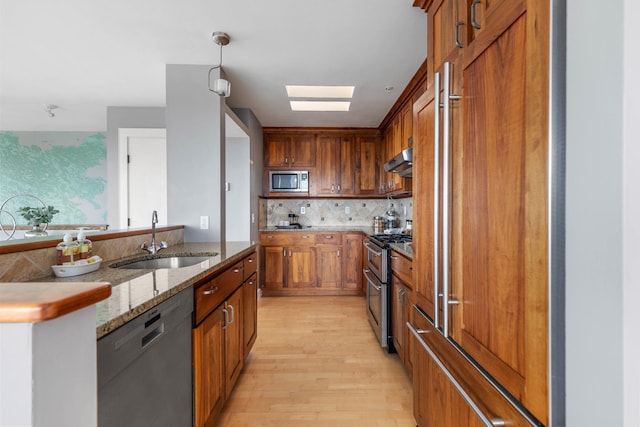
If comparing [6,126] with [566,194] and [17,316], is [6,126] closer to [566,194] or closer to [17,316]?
[17,316]

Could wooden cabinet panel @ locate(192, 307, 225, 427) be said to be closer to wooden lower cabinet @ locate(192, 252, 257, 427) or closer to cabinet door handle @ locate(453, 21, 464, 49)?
wooden lower cabinet @ locate(192, 252, 257, 427)

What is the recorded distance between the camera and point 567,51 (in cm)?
59

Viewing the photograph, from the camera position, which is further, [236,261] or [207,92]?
[207,92]

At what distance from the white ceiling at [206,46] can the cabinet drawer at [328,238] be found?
1.68m

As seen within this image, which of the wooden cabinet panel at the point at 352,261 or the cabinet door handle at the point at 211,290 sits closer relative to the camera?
the cabinet door handle at the point at 211,290

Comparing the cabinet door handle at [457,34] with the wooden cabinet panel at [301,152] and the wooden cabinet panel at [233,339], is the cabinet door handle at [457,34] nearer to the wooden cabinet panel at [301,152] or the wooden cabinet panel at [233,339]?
the wooden cabinet panel at [233,339]

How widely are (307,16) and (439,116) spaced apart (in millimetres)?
1249

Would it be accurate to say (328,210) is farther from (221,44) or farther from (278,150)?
(221,44)

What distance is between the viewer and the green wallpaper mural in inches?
187

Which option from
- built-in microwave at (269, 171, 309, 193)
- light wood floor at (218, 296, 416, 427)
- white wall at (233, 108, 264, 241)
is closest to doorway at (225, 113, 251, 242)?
white wall at (233, 108, 264, 241)

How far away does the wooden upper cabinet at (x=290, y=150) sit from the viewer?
13.6 feet

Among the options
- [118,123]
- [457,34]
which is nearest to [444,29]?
[457,34]

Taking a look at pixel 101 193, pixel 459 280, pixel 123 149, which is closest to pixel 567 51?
pixel 459 280

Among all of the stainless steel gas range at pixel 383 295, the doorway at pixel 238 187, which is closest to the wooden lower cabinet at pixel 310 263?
the doorway at pixel 238 187
